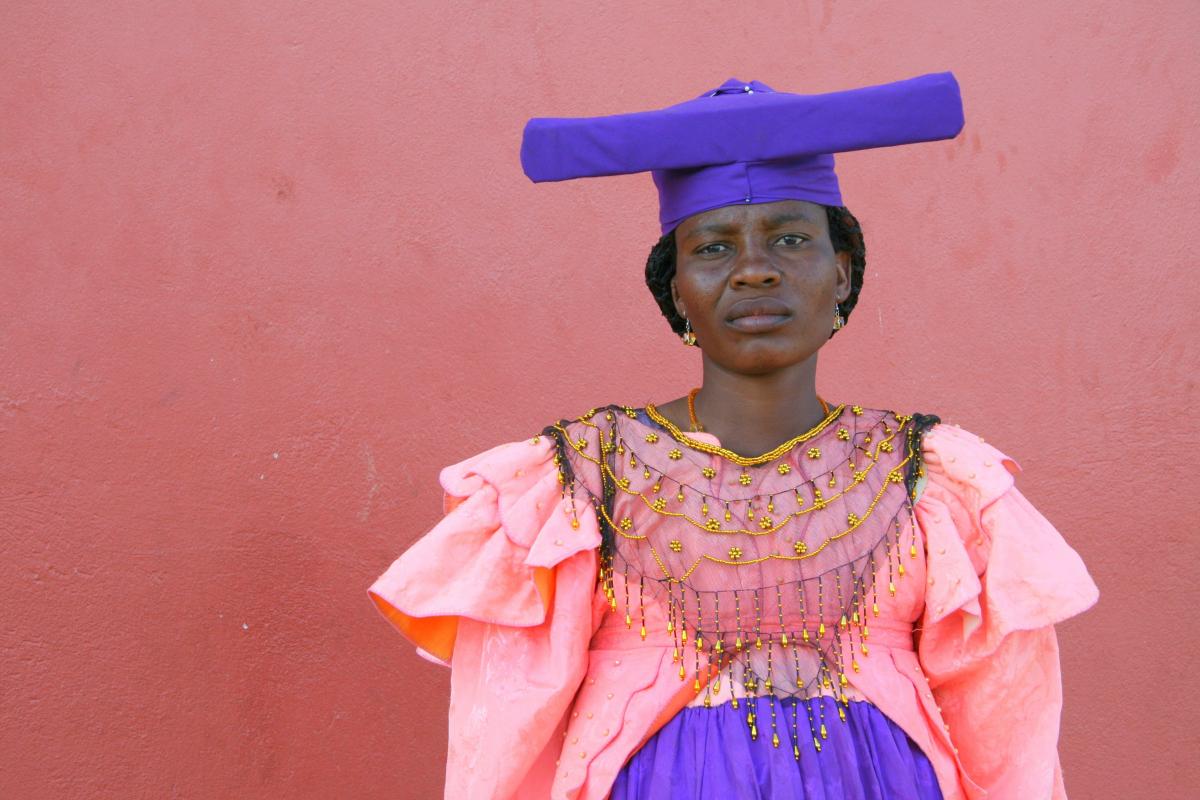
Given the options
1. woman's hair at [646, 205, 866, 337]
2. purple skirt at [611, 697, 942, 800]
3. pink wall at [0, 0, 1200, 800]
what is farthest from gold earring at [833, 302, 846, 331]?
pink wall at [0, 0, 1200, 800]

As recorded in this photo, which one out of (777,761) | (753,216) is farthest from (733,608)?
(753,216)

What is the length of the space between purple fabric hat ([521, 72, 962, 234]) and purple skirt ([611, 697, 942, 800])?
810 millimetres

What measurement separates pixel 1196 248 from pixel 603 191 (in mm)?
1526

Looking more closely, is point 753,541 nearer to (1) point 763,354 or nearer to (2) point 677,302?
(1) point 763,354

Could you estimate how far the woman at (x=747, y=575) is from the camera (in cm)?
211

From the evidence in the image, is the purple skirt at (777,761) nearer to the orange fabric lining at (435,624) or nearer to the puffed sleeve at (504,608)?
the puffed sleeve at (504,608)

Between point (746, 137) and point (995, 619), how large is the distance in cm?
84

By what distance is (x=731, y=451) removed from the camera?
2.29m

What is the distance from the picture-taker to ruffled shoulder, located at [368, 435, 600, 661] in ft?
7.04

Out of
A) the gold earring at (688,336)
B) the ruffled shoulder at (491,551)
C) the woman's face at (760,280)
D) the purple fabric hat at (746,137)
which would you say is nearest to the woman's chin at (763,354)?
the woman's face at (760,280)

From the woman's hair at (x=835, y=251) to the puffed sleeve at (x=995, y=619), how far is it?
37 cm

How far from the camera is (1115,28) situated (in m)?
3.60

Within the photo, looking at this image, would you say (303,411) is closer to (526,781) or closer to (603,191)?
(603,191)

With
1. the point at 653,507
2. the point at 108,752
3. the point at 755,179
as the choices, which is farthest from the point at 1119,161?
the point at 108,752
